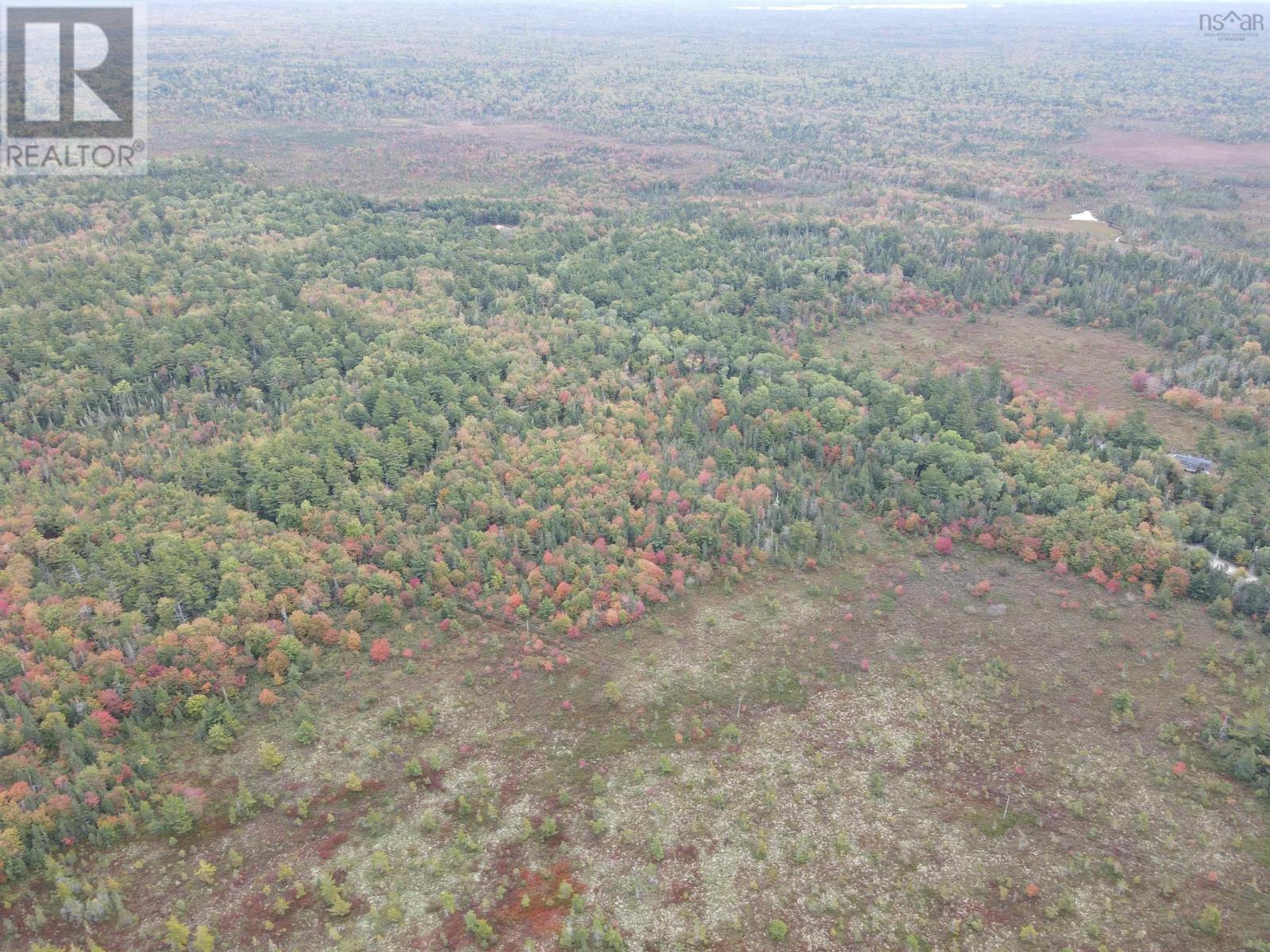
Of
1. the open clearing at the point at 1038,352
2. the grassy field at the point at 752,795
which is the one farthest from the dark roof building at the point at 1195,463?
the grassy field at the point at 752,795

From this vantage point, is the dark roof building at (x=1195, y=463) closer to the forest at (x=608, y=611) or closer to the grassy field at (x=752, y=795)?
the forest at (x=608, y=611)

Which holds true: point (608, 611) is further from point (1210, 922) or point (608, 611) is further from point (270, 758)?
point (1210, 922)

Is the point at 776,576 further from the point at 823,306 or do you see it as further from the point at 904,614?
the point at 823,306

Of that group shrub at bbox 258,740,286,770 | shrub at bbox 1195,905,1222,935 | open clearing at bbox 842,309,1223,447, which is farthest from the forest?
open clearing at bbox 842,309,1223,447

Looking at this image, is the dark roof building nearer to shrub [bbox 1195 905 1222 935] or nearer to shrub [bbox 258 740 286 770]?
shrub [bbox 1195 905 1222 935]

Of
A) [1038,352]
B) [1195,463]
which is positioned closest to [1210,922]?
[1195,463]

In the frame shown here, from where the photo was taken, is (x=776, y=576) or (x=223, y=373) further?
(x=223, y=373)

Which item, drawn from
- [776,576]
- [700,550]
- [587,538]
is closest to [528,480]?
[587,538]
